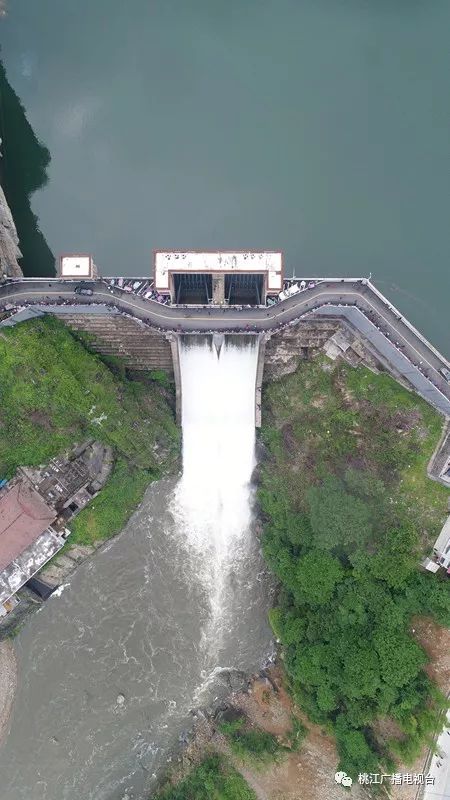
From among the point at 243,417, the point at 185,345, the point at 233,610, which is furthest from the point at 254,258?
the point at 233,610

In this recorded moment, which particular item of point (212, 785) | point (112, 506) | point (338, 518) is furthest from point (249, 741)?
point (112, 506)

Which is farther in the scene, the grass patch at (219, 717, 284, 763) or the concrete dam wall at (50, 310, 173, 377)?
the concrete dam wall at (50, 310, 173, 377)

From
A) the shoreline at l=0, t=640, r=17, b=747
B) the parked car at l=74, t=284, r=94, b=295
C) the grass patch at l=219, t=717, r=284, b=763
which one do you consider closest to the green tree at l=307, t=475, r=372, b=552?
the grass patch at l=219, t=717, r=284, b=763

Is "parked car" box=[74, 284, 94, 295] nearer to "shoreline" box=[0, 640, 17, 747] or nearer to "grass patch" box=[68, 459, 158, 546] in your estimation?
"grass patch" box=[68, 459, 158, 546]

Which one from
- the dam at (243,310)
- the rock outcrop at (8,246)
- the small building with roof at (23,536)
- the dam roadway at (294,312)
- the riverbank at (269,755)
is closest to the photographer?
the dam at (243,310)

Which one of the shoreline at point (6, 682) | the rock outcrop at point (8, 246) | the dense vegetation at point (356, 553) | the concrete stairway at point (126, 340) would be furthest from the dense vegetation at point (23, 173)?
the shoreline at point (6, 682)

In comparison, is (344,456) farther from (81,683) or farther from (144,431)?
(81,683)

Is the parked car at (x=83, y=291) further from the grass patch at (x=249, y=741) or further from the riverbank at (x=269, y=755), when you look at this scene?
the grass patch at (x=249, y=741)
